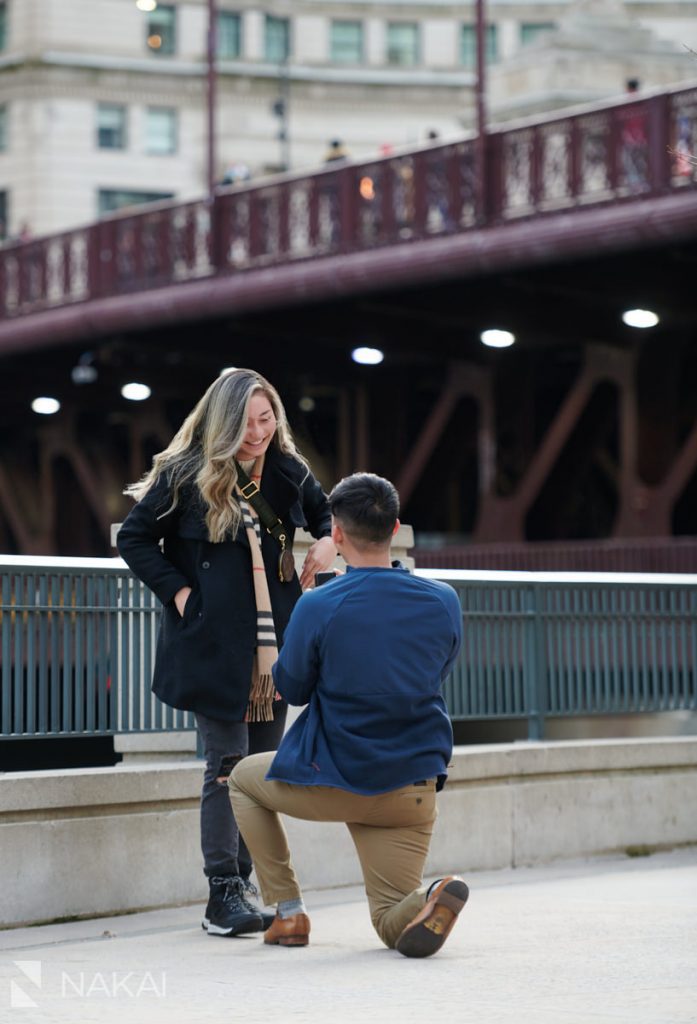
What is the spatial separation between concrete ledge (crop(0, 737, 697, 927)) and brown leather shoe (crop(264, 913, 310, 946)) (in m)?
1.35

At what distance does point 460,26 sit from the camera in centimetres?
8188

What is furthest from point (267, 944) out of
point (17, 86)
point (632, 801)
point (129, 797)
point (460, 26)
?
point (460, 26)

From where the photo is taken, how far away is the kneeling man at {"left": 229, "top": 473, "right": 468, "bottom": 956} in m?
7.27

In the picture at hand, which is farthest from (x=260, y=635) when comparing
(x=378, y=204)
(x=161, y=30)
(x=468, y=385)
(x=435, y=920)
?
(x=161, y=30)

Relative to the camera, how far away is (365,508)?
24.0 ft

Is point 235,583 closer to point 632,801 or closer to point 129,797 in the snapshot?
point 129,797

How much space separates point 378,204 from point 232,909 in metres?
20.6

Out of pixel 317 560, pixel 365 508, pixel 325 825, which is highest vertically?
pixel 365 508

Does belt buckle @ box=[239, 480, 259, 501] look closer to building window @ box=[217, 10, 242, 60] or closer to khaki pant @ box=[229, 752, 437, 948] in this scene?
khaki pant @ box=[229, 752, 437, 948]

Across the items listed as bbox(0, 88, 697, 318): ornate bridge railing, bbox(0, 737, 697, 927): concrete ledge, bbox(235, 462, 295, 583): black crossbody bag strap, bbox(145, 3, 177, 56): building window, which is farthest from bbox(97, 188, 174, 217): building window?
bbox(235, 462, 295, 583): black crossbody bag strap

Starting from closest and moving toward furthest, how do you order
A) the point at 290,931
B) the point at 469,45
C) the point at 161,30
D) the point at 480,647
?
the point at 290,931 < the point at 480,647 < the point at 161,30 < the point at 469,45

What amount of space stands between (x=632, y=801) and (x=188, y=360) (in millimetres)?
24158

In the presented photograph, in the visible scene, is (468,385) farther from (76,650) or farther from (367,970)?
(367,970)

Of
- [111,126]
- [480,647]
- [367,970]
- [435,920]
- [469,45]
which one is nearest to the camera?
[367,970]
